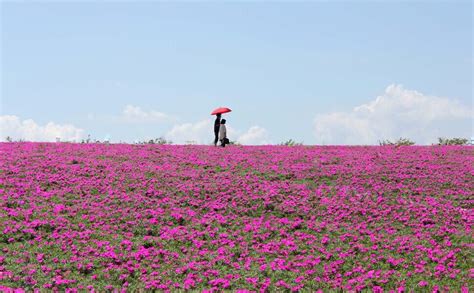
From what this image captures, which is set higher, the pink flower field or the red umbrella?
the red umbrella

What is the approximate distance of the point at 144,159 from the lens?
22.1 m

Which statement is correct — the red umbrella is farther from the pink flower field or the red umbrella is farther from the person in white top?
the pink flower field

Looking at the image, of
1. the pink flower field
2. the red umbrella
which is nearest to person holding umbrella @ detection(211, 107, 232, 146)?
the red umbrella

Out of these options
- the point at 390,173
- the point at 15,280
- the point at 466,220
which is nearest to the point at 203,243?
the point at 15,280

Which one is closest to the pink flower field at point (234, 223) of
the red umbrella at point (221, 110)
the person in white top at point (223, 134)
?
the person in white top at point (223, 134)

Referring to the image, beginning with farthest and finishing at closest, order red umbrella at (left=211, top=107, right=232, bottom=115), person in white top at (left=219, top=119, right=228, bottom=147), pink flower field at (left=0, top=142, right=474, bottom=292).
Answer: red umbrella at (left=211, top=107, right=232, bottom=115) → person in white top at (left=219, top=119, right=228, bottom=147) → pink flower field at (left=0, top=142, right=474, bottom=292)

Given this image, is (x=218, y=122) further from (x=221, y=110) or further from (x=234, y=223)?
(x=234, y=223)

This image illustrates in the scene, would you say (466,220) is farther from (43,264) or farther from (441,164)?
(43,264)

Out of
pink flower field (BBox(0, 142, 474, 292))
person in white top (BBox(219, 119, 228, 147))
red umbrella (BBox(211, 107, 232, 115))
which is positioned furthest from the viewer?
red umbrella (BBox(211, 107, 232, 115))

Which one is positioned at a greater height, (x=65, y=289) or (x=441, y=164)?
(x=441, y=164)

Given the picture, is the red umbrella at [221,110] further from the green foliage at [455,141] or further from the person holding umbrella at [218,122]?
the green foliage at [455,141]

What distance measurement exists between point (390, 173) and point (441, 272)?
864 centimetres

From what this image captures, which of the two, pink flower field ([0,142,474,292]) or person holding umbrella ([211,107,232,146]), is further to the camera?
person holding umbrella ([211,107,232,146])

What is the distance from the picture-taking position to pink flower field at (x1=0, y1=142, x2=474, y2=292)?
1114cm
